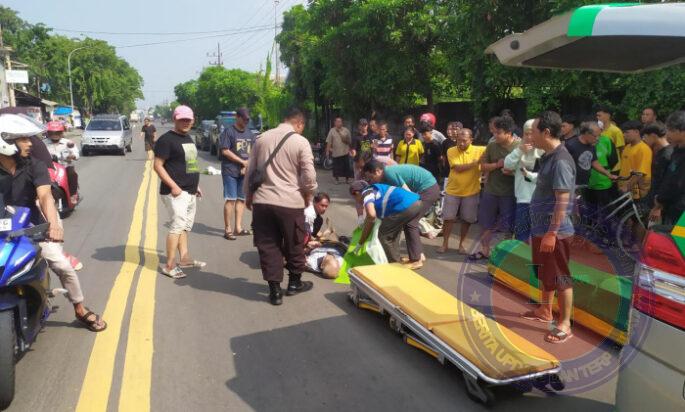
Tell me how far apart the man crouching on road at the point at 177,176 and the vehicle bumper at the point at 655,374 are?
461 cm

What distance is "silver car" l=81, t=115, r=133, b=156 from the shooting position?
20.7 metres

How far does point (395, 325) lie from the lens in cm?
424

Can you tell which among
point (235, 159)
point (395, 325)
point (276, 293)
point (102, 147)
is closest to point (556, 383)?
point (395, 325)

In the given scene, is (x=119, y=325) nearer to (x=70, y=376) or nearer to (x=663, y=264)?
(x=70, y=376)

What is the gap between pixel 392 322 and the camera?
427 cm

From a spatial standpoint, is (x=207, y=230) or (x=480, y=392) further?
(x=207, y=230)

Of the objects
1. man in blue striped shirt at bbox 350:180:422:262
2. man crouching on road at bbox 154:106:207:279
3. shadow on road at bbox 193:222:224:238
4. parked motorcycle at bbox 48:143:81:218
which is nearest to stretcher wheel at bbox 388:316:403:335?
man in blue striped shirt at bbox 350:180:422:262

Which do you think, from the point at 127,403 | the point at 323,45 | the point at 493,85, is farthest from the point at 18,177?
the point at 323,45

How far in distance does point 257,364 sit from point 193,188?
9.02ft

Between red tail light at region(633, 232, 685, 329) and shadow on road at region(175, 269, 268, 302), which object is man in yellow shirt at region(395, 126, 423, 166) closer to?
shadow on road at region(175, 269, 268, 302)

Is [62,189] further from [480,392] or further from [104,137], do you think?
[104,137]

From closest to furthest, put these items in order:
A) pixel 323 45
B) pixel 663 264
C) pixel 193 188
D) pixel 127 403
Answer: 1. pixel 663 264
2. pixel 127 403
3. pixel 193 188
4. pixel 323 45

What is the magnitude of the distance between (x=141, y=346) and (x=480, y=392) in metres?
2.55

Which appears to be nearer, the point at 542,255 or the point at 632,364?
the point at 632,364
